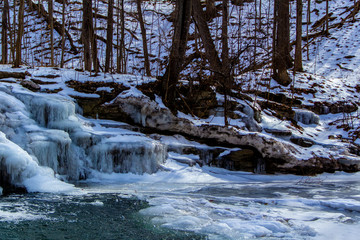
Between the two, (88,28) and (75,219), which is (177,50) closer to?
(88,28)

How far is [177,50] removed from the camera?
835cm

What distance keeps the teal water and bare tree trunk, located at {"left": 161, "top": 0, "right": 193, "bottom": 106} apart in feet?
14.3

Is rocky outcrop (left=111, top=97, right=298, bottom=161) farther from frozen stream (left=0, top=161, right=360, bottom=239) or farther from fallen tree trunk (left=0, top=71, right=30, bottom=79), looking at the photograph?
fallen tree trunk (left=0, top=71, right=30, bottom=79)

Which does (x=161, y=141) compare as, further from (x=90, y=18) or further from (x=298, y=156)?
(x=90, y=18)

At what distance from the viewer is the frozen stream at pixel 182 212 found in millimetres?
3213

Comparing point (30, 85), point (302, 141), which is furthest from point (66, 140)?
point (302, 141)

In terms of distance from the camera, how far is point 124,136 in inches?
281

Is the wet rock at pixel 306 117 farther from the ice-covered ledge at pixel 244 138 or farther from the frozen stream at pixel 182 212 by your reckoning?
the frozen stream at pixel 182 212

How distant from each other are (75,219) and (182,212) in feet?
3.71

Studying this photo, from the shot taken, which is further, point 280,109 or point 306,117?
point 306,117

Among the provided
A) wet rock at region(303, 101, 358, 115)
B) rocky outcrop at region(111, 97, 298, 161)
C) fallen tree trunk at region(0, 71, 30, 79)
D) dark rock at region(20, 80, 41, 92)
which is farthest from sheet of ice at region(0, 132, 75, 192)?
wet rock at region(303, 101, 358, 115)

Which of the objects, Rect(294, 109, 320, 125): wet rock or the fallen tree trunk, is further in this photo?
Rect(294, 109, 320, 125): wet rock

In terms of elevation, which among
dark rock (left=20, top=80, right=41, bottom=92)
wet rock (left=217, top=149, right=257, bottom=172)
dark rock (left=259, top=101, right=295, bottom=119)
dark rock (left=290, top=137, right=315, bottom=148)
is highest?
dark rock (left=20, top=80, right=41, bottom=92)

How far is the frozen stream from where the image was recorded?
3213 millimetres
